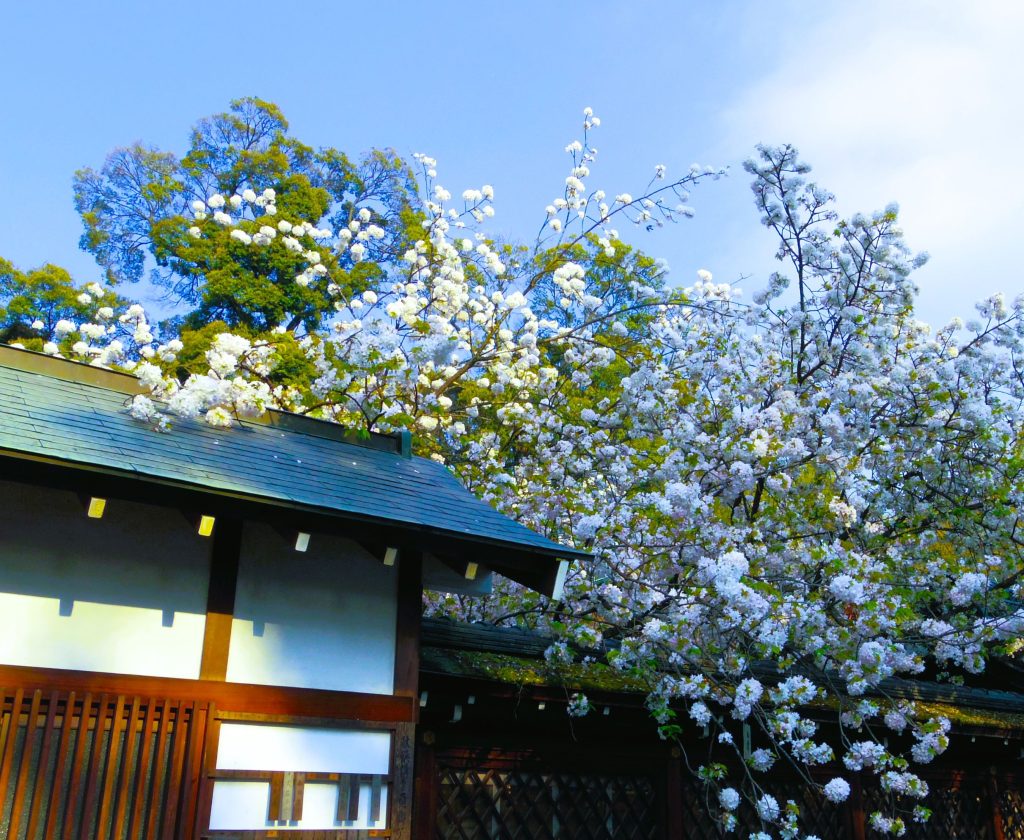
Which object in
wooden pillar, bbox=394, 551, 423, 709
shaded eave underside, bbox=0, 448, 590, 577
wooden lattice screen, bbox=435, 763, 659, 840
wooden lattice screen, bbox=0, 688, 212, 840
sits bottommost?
wooden lattice screen, bbox=435, 763, 659, 840

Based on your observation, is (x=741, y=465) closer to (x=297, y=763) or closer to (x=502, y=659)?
(x=502, y=659)

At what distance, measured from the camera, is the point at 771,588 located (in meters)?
6.52

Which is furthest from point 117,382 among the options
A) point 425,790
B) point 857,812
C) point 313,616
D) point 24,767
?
point 857,812

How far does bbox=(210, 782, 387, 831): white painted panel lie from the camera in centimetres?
487

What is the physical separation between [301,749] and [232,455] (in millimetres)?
1707

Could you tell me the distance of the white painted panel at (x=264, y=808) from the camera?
4.87 m

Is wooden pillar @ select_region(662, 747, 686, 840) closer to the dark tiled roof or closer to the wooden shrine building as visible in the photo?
the dark tiled roof

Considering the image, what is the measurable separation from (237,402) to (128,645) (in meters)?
1.97

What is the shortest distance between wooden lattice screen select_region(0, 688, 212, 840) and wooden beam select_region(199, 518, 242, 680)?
9.3 inches

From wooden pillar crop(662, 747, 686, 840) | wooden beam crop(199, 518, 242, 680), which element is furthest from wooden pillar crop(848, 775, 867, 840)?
wooden beam crop(199, 518, 242, 680)

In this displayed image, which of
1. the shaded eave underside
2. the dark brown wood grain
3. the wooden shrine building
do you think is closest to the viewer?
the dark brown wood grain

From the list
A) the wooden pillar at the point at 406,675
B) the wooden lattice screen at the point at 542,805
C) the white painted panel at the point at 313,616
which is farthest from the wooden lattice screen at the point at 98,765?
the wooden lattice screen at the point at 542,805

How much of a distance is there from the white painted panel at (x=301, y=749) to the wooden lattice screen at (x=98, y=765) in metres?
0.20

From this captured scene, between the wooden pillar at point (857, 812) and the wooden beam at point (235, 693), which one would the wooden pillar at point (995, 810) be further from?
the wooden beam at point (235, 693)
